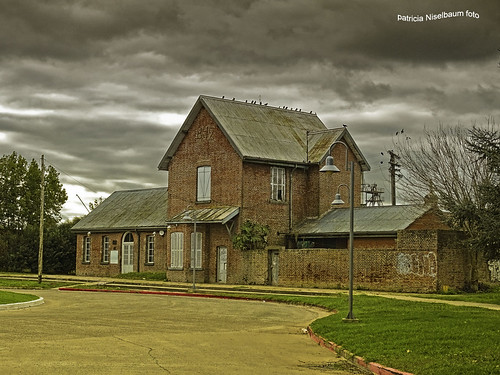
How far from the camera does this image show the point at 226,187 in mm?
42500

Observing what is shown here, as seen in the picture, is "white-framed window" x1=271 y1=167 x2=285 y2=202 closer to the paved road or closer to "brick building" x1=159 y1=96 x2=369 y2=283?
"brick building" x1=159 y1=96 x2=369 y2=283

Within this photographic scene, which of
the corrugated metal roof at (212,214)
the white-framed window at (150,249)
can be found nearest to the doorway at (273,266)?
the corrugated metal roof at (212,214)

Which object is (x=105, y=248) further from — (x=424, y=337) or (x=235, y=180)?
(x=424, y=337)

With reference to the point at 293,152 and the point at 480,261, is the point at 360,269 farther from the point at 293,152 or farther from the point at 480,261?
the point at 293,152

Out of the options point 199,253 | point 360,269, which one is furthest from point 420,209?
point 199,253

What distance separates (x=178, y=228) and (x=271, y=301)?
15388 mm

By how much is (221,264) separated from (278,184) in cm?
560

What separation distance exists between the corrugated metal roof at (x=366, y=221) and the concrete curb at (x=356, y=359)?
20660mm

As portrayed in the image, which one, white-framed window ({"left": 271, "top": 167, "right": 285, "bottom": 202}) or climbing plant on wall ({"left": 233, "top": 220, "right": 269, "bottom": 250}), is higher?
white-framed window ({"left": 271, "top": 167, "right": 285, "bottom": 202})

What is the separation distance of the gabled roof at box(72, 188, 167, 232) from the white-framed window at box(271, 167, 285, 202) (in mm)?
8540

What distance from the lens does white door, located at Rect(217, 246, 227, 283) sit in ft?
138

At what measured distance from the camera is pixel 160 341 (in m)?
15.6

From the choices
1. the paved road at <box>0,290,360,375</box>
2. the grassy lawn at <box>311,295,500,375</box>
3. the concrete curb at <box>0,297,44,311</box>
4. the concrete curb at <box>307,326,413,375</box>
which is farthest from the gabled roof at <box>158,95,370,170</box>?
the concrete curb at <box>307,326,413,375</box>

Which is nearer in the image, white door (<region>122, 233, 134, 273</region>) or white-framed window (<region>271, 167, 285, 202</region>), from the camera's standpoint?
white-framed window (<region>271, 167, 285, 202</region>)
